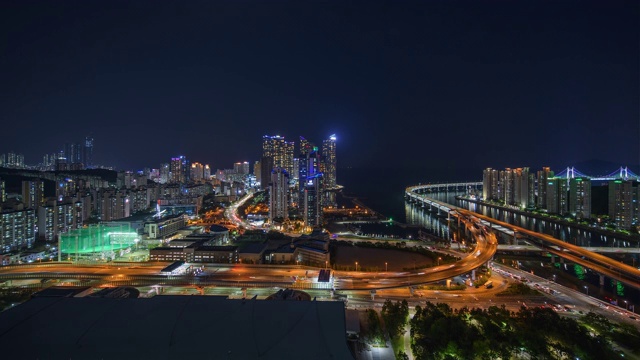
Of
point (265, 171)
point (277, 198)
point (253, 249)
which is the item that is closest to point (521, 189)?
point (277, 198)

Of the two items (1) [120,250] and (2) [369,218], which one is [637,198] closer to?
(2) [369,218]

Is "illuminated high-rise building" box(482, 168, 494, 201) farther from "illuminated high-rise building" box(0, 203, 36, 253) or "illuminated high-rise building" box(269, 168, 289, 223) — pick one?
"illuminated high-rise building" box(0, 203, 36, 253)

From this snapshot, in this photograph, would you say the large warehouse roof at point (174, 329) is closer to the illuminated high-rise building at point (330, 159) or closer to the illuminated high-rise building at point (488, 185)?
the illuminated high-rise building at point (488, 185)

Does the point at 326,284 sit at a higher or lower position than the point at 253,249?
lower

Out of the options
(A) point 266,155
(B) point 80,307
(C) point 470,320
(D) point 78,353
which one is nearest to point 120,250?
(B) point 80,307

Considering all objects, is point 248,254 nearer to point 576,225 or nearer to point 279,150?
point 576,225

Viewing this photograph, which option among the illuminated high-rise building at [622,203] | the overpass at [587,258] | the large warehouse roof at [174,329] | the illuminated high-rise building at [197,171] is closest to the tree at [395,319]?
the large warehouse roof at [174,329]
